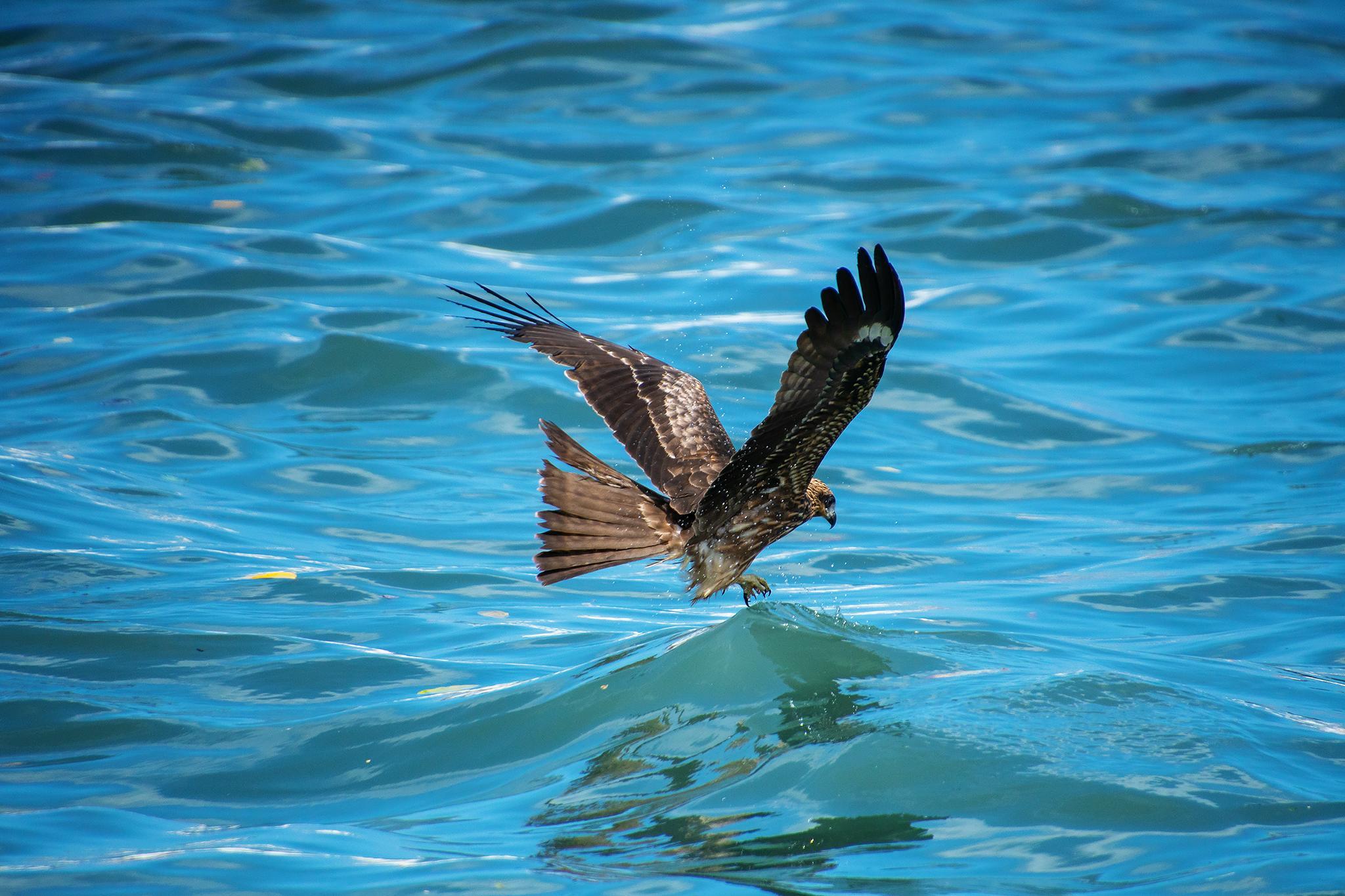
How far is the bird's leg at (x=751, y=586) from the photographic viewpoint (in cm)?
664

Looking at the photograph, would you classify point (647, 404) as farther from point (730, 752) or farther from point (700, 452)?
point (730, 752)

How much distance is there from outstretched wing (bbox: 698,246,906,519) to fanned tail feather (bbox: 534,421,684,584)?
0.66 metres

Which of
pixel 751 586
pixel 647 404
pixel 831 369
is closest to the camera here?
pixel 831 369

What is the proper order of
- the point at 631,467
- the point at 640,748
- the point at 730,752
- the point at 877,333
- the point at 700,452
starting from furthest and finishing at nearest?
the point at 631,467 < the point at 700,452 < the point at 640,748 < the point at 730,752 < the point at 877,333

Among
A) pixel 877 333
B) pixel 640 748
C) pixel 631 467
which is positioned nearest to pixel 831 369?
pixel 877 333

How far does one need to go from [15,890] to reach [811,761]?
2734 millimetres

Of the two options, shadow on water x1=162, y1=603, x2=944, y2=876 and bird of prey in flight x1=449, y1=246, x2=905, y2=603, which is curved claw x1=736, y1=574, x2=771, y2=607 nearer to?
bird of prey in flight x1=449, y1=246, x2=905, y2=603

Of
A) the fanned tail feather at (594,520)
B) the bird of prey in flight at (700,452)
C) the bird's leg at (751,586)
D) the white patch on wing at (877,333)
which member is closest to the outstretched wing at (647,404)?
the bird of prey in flight at (700,452)

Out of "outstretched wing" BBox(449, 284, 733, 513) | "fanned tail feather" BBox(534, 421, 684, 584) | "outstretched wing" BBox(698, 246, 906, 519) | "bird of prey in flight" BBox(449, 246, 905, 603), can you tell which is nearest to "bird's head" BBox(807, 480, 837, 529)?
"bird of prey in flight" BBox(449, 246, 905, 603)

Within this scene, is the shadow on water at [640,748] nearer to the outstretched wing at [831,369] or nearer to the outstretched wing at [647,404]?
the outstretched wing at [647,404]

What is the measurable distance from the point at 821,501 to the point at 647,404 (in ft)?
3.24

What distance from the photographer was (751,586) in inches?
263

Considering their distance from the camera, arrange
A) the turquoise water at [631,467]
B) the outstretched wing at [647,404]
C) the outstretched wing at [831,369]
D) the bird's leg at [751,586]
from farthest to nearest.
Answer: the bird's leg at [751,586] → the outstretched wing at [647,404] → the turquoise water at [631,467] → the outstretched wing at [831,369]

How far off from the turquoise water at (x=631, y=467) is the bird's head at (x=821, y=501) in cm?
53
